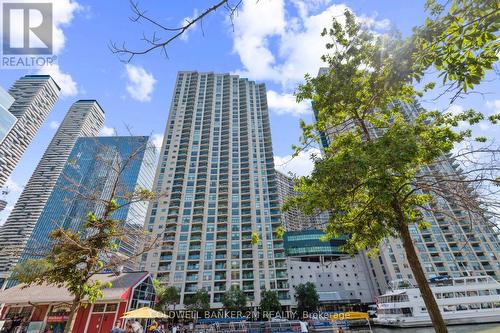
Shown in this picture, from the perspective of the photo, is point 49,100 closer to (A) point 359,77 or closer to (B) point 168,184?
(B) point 168,184

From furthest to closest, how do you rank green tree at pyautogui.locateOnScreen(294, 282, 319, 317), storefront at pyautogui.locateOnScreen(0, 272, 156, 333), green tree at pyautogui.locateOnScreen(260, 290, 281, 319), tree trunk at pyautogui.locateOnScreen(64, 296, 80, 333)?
green tree at pyautogui.locateOnScreen(294, 282, 319, 317)
green tree at pyautogui.locateOnScreen(260, 290, 281, 319)
storefront at pyautogui.locateOnScreen(0, 272, 156, 333)
tree trunk at pyautogui.locateOnScreen(64, 296, 80, 333)

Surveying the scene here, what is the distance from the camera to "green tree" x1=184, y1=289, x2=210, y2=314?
128 feet

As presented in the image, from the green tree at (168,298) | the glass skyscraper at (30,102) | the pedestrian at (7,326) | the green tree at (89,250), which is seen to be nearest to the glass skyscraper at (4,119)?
the glass skyscraper at (30,102)

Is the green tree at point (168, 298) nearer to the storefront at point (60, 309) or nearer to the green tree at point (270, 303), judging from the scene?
the green tree at point (270, 303)

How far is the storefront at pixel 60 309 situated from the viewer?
48.7ft

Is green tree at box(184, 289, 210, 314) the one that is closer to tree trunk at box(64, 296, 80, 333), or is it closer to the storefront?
the storefront

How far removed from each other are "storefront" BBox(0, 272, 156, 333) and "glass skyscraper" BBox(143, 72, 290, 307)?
2101 cm

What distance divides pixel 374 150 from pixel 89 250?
32.1 ft

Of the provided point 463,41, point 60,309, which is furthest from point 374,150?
point 60,309

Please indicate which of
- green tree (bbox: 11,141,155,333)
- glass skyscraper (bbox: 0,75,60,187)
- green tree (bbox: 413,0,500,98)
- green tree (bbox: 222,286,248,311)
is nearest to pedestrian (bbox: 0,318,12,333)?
green tree (bbox: 11,141,155,333)

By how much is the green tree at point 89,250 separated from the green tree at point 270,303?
37016 millimetres

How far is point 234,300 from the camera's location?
39.8m

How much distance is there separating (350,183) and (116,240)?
938 cm

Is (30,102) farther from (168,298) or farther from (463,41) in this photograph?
(463,41)
